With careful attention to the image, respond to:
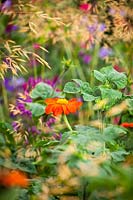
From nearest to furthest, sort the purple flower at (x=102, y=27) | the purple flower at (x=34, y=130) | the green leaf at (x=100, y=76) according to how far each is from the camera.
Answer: the green leaf at (x=100, y=76) < the purple flower at (x=34, y=130) < the purple flower at (x=102, y=27)

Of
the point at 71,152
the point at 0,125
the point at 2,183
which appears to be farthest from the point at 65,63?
the point at 2,183

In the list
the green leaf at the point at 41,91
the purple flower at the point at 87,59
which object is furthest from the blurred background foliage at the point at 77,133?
the purple flower at the point at 87,59

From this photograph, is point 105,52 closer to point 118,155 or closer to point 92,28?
point 92,28

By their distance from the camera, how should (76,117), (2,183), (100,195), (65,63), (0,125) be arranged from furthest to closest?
(76,117) < (65,63) < (0,125) < (100,195) < (2,183)

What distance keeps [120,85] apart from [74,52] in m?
1.06

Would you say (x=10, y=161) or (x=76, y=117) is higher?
(x=10, y=161)

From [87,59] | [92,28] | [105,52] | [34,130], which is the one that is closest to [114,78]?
[34,130]

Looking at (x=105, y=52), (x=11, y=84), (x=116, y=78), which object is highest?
(x=116, y=78)

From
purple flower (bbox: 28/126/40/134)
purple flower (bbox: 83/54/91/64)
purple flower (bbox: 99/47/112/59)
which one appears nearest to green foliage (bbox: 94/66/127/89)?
purple flower (bbox: 28/126/40/134)

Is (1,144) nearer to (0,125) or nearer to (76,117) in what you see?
(0,125)

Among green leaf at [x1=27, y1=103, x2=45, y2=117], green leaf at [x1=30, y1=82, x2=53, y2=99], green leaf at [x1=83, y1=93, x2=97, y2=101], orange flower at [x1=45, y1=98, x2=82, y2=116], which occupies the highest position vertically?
green leaf at [x1=83, y1=93, x2=97, y2=101]

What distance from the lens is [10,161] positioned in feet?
3.37

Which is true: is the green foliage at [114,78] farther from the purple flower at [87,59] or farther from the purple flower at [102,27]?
the purple flower at [87,59]

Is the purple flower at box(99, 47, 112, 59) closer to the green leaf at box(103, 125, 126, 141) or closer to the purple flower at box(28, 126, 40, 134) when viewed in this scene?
the purple flower at box(28, 126, 40, 134)
